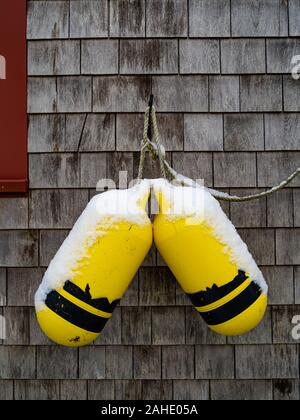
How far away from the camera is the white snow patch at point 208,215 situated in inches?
60.1

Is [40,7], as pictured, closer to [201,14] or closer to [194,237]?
[201,14]

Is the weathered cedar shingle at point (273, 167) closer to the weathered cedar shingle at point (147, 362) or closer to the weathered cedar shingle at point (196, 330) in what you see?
the weathered cedar shingle at point (196, 330)

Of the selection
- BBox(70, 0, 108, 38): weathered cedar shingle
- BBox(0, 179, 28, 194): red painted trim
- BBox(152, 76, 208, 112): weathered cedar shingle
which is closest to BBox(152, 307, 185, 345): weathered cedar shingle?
BBox(0, 179, 28, 194): red painted trim

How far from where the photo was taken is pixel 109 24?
1955mm

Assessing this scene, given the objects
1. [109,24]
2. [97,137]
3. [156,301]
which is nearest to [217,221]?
[156,301]

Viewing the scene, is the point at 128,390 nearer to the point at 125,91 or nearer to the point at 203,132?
the point at 203,132

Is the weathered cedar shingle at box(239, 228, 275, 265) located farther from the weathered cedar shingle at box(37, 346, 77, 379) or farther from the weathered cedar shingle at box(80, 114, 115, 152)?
the weathered cedar shingle at box(37, 346, 77, 379)

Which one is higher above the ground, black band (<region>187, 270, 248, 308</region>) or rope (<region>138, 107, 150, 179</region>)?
rope (<region>138, 107, 150, 179</region>)

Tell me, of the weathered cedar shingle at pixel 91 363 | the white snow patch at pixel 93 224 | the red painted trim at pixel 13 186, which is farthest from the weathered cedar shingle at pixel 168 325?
the red painted trim at pixel 13 186

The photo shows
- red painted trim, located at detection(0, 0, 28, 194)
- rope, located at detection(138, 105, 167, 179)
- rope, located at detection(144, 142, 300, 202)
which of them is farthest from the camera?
red painted trim, located at detection(0, 0, 28, 194)

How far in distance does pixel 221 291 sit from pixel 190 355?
23.4 inches

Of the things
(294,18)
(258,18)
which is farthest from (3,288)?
(294,18)

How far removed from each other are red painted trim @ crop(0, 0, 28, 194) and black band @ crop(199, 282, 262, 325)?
1.02 meters

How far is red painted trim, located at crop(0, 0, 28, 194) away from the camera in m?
1.94
